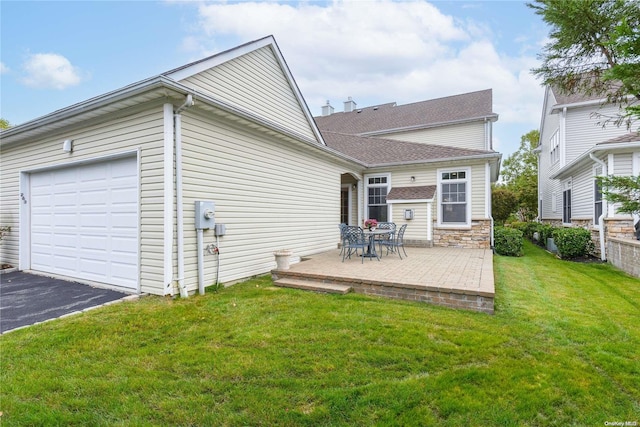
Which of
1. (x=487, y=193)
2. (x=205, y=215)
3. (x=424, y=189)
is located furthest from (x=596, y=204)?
(x=205, y=215)

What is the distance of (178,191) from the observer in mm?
4953

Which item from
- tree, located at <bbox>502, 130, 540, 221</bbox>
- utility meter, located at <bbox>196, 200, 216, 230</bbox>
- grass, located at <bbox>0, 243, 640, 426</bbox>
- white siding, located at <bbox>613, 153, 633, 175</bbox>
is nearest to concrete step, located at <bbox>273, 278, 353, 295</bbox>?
grass, located at <bbox>0, 243, 640, 426</bbox>

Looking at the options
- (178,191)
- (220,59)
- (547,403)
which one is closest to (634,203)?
(547,403)

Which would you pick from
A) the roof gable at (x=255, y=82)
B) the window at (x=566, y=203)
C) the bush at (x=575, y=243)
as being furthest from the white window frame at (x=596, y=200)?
the roof gable at (x=255, y=82)

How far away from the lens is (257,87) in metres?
8.11

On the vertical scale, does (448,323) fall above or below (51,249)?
below

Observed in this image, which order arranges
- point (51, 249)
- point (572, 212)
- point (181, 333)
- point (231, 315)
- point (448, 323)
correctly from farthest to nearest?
point (572, 212) → point (51, 249) → point (231, 315) → point (448, 323) → point (181, 333)

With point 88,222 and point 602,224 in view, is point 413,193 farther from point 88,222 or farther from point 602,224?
point 88,222

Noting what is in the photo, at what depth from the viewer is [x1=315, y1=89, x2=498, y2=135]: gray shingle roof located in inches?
681

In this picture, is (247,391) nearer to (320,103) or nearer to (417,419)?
(417,419)

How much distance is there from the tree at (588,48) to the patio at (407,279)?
2.81 meters

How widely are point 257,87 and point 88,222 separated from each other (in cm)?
490

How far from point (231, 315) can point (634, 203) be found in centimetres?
453

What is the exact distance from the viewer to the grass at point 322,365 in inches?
89.5
